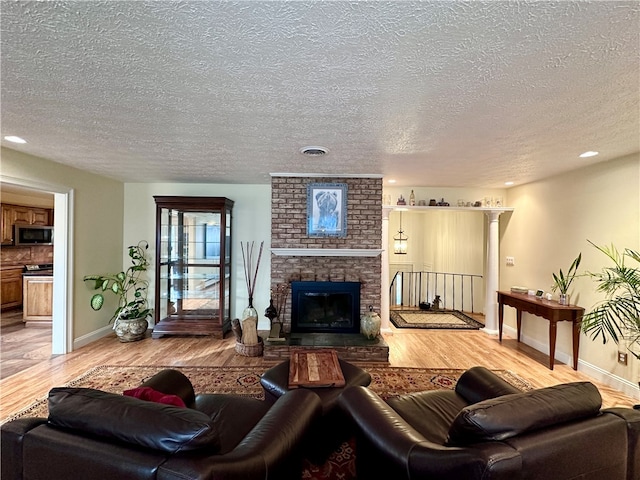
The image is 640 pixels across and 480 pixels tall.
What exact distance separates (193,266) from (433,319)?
4.53 meters

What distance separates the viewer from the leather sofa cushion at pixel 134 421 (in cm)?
112

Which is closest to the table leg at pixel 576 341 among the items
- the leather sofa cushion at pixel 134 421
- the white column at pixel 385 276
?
the white column at pixel 385 276

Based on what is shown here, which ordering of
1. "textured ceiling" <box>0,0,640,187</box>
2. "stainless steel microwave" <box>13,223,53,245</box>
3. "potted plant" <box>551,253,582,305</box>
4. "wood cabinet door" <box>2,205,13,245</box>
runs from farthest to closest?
"stainless steel microwave" <box>13,223,53,245</box>, "wood cabinet door" <box>2,205,13,245</box>, "potted plant" <box>551,253,582,305</box>, "textured ceiling" <box>0,0,640,187</box>

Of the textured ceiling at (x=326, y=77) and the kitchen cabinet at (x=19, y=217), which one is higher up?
the textured ceiling at (x=326, y=77)

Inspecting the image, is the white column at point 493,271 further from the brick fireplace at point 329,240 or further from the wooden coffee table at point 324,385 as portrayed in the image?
the wooden coffee table at point 324,385

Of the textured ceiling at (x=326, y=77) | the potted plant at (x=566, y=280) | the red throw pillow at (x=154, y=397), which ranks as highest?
the textured ceiling at (x=326, y=77)

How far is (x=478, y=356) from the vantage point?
4062mm

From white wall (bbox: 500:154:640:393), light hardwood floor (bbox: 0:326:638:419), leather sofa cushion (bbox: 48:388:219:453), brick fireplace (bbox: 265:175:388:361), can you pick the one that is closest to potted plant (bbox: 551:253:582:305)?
white wall (bbox: 500:154:640:393)

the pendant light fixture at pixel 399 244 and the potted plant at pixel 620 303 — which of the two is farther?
the pendant light fixture at pixel 399 244

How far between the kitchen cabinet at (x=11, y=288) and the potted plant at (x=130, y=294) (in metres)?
2.95

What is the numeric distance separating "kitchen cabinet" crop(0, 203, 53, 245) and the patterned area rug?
4.70m

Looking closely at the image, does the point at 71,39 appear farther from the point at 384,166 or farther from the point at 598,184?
the point at 598,184

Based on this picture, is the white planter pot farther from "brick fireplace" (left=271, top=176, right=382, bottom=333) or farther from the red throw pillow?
the red throw pillow

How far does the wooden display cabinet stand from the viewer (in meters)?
4.66
